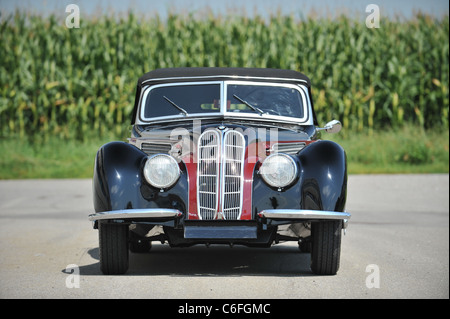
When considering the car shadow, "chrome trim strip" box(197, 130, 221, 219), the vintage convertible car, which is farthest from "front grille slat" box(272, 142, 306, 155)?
the car shadow

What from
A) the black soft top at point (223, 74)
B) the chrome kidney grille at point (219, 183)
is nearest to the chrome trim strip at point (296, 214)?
the chrome kidney grille at point (219, 183)

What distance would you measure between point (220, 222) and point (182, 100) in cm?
204

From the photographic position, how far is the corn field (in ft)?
64.7

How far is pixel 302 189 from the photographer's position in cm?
611

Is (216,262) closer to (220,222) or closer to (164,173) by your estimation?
(220,222)

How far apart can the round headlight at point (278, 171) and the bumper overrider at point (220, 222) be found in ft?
0.96

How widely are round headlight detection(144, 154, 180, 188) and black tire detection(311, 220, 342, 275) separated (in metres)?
1.25

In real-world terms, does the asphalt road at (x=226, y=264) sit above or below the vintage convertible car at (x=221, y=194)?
below

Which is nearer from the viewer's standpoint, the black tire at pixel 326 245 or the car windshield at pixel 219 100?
the black tire at pixel 326 245

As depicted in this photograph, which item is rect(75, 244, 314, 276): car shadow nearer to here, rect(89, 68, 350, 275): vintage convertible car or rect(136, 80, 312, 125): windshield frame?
rect(89, 68, 350, 275): vintage convertible car

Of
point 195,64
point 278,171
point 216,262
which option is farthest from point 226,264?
point 195,64

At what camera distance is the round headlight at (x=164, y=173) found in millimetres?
6062

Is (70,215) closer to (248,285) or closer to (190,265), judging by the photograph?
(190,265)

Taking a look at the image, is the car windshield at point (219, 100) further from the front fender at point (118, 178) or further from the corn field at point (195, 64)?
the corn field at point (195, 64)
